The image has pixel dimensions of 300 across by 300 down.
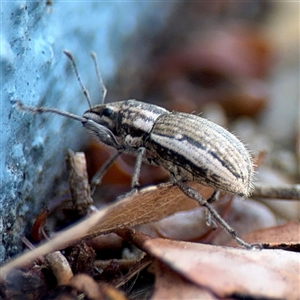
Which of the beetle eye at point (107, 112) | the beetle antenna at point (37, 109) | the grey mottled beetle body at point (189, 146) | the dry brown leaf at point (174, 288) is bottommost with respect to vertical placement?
the dry brown leaf at point (174, 288)

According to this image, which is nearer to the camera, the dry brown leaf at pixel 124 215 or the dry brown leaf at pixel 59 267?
the dry brown leaf at pixel 124 215

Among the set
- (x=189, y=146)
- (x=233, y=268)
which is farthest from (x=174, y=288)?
(x=189, y=146)

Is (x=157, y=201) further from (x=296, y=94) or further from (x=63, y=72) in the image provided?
(x=296, y=94)

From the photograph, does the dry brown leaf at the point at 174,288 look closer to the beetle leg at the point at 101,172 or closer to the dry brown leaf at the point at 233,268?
the dry brown leaf at the point at 233,268

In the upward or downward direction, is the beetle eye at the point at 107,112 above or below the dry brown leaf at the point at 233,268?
above

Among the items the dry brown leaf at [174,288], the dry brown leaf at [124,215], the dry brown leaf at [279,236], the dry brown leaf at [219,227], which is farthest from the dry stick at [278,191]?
the dry brown leaf at [174,288]

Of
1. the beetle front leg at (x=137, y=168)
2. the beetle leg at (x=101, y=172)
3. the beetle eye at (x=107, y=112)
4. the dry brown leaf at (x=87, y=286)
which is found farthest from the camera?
→ the beetle eye at (x=107, y=112)

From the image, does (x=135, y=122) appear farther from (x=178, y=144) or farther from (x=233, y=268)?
(x=233, y=268)
